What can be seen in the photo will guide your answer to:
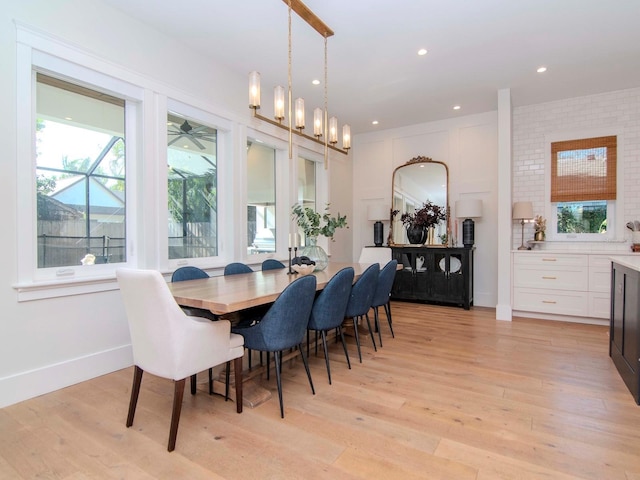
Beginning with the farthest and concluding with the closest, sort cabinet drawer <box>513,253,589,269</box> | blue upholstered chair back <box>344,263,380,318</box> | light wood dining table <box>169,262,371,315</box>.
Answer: cabinet drawer <box>513,253,589,269</box> < blue upholstered chair back <box>344,263,380,318</box> < light wood dining table <box>169,262,371,315</box>

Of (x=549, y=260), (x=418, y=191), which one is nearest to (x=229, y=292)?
(x=549, y=260)

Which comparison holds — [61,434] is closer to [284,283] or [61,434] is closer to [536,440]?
[284,283]

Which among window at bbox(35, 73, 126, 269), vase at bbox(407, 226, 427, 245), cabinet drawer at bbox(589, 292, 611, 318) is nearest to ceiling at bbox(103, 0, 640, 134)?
window at bbox(35, 73, 126, 269)

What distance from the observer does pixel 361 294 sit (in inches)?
120

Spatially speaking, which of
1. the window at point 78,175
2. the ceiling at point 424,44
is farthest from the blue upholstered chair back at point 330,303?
the ceiling at point 424,44

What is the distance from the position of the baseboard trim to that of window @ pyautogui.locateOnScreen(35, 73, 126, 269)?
76 centimetres

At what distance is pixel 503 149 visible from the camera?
4613 millimetres

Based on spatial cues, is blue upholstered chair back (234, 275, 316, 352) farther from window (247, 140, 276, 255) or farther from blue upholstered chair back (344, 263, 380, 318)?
window (247, 140, 276, 255)

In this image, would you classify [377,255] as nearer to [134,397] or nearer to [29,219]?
[134,397]

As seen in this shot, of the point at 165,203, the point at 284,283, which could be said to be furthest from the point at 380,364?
the point at 165,203

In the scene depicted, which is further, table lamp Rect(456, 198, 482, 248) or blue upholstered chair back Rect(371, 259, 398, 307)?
table lamp Rect(456, 198, 482, 248)

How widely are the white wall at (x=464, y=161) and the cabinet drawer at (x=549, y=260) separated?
0.72m

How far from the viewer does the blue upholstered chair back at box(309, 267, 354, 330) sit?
260 cm

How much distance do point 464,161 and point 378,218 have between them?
165cm
